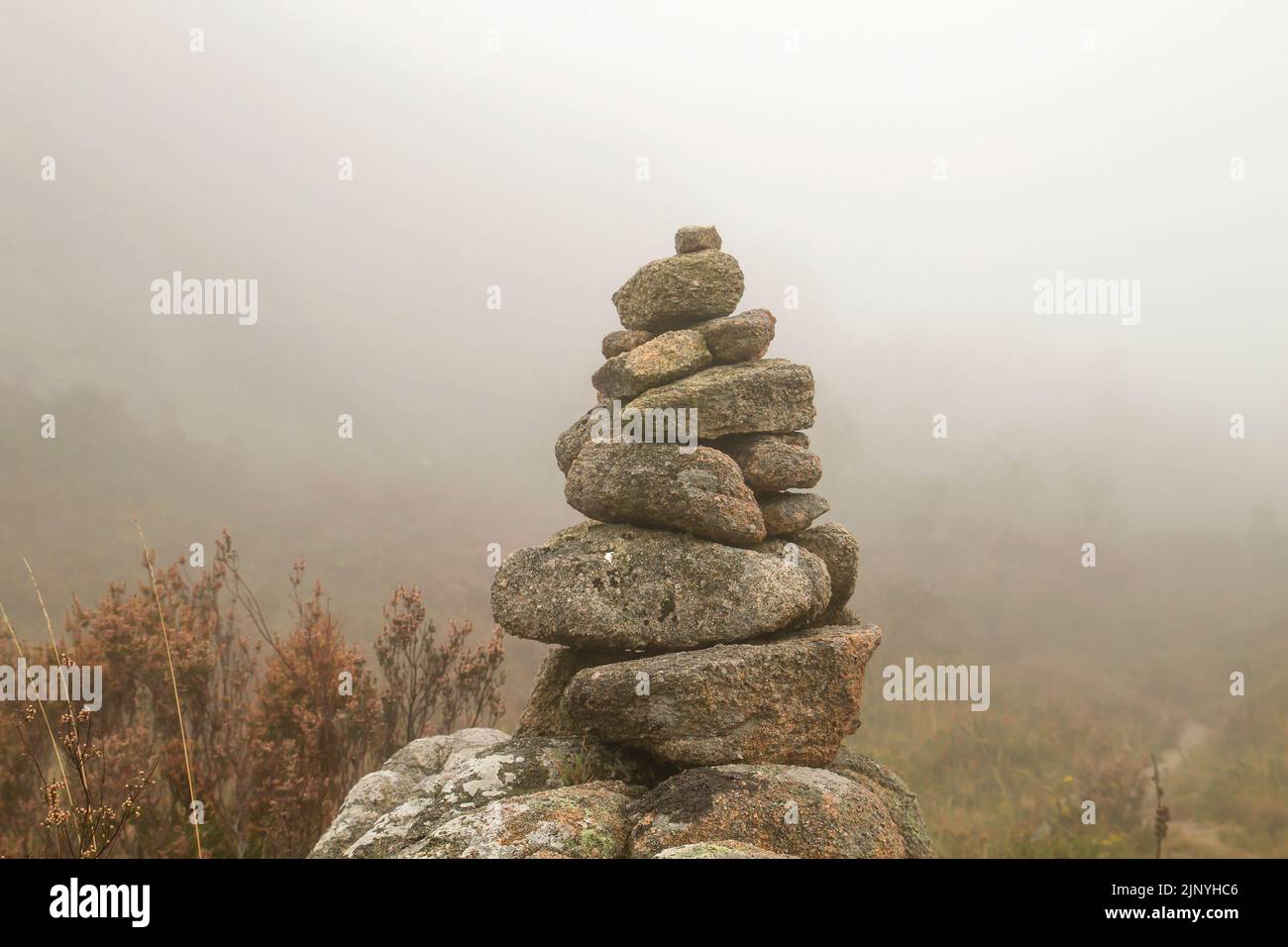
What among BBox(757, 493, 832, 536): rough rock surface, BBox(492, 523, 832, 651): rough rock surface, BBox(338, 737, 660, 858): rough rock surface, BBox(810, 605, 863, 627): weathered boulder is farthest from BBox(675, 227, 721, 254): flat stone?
BBox(338, 737, 660, 858): rough rock surface

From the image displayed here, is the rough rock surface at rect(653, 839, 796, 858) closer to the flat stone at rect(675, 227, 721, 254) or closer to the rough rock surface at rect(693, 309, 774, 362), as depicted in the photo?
the rough rock surface at rect(693, 309, 774, 362)

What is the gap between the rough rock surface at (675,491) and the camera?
1034 centimetres

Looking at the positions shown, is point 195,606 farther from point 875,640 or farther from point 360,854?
point 875,640

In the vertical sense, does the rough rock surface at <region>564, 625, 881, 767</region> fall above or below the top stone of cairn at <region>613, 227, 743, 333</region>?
below

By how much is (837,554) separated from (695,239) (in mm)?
5280

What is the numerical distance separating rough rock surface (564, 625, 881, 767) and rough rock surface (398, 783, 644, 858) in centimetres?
126

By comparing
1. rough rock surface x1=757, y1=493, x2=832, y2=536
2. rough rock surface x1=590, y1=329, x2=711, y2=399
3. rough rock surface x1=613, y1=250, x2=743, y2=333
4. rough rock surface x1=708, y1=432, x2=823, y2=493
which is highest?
rough rock surface x1=613, y1=250, x2=743, y2=333

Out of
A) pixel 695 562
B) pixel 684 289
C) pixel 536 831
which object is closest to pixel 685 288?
pixel 684 289

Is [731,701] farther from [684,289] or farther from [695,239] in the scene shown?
[695,239]

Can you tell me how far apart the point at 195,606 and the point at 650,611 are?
34.8ft

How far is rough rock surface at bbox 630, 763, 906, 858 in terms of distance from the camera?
24.0 ft

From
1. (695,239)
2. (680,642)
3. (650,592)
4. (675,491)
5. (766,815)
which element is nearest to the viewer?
(766,815)

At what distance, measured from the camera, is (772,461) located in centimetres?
1113
